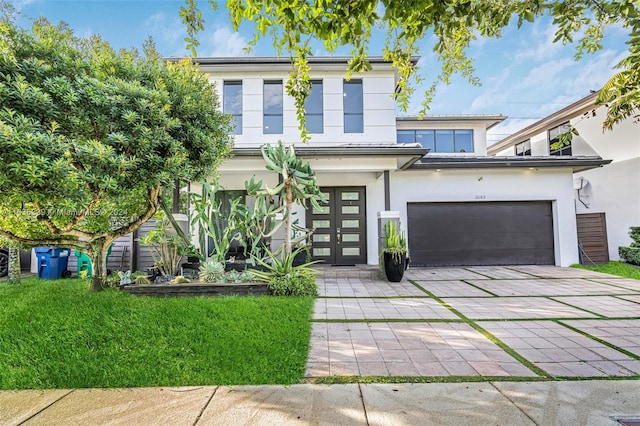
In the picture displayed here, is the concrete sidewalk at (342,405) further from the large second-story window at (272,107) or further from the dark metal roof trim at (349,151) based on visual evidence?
the large second-story window at (272,107)

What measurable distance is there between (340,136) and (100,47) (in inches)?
262

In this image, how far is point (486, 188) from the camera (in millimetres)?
10078

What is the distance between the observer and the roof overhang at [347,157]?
784 centimetres

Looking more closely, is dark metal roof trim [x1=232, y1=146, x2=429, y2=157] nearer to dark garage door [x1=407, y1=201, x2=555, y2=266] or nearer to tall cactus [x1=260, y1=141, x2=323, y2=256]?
tall cactus [x1=260, y1=141, x2=323, y2=256]

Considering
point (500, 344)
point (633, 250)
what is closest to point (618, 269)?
point (633, 250)

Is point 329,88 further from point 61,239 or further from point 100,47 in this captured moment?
point 61,239

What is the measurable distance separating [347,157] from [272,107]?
11.8ft

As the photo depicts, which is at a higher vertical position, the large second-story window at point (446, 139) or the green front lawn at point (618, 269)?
the large second-story window at point (446, 139)

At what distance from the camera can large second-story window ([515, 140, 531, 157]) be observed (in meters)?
16.5

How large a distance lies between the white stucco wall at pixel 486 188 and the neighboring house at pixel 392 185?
1.4 inches

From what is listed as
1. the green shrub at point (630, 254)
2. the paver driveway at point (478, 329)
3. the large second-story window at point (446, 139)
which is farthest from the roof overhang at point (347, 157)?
the green shrub at point (630, 254)

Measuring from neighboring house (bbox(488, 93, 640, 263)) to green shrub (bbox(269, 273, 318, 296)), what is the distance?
8.69m

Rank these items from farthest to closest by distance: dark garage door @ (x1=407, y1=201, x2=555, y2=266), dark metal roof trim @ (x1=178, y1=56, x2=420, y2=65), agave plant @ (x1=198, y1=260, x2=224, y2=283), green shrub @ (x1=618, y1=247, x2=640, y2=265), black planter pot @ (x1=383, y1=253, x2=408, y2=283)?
dark garage door @ (x1=407, y1=201, x2=555, y2=266)
green shrub @ (x1=618, y1=247, x2=640, y2=265)
dark metal roof trim @ (x1=178, y1=56, x2=420, y2=65)
black planter pot @ (x1=383, y1=253, x2=408, y2=283)
agave plant @ (x1=198, y1=260, x2=224, y2=283)

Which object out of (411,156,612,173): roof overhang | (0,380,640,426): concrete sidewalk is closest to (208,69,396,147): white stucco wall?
(411,156,612,173): roof overhang
